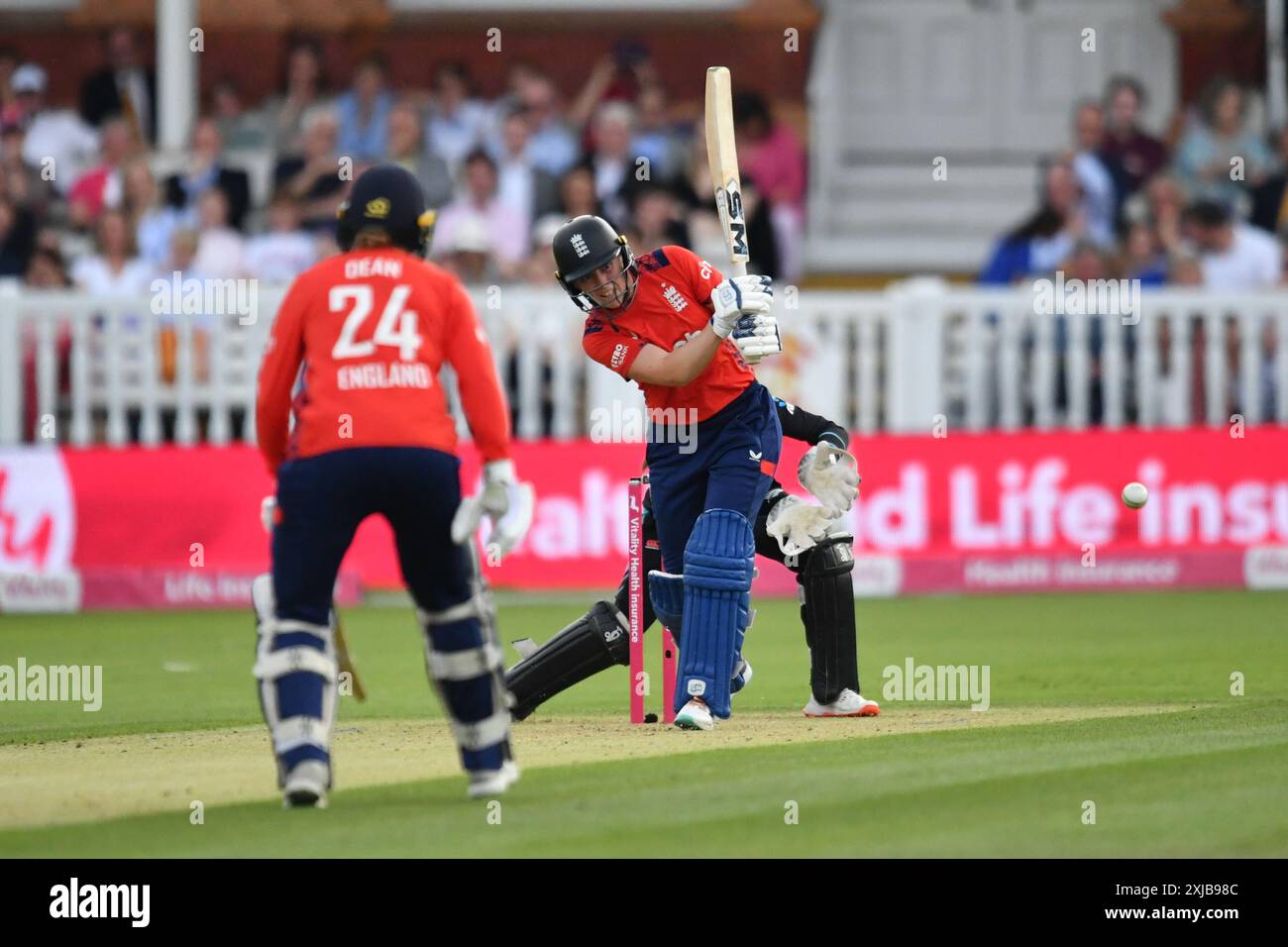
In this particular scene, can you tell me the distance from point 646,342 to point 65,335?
8.79 meters

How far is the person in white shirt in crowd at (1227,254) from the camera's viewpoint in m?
17.8

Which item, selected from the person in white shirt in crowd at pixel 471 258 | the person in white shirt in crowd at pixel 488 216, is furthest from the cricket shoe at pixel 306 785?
the person in white shirt in crowd at pixel 488 216

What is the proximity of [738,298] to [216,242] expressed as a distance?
1020 cm

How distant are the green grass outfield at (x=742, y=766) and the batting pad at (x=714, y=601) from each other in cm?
23

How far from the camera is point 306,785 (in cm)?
755

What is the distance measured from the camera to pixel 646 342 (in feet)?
30.8

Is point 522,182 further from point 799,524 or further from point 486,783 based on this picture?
point 486,783

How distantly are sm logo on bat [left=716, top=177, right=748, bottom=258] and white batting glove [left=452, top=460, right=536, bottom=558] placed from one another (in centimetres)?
243

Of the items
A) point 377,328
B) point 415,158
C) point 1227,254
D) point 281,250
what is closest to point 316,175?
point 415,158

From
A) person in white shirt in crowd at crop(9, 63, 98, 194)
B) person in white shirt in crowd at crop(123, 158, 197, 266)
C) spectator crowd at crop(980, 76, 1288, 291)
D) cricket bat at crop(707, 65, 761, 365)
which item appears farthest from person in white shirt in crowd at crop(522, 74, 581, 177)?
cricket bat at crop(707, 65, 761, 365)

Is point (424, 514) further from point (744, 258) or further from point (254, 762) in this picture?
point (744, 258)

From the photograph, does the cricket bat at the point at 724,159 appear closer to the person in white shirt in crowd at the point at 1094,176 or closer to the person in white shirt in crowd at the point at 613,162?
the person in white shirt in crowd at the point at 613,162

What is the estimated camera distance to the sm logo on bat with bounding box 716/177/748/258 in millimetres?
9836

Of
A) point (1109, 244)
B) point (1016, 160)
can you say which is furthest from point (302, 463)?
point (1016, 160)
